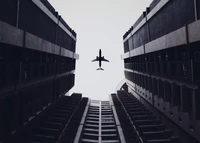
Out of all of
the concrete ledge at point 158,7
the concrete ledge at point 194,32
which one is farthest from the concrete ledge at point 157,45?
the concrete ledge at point 194,32

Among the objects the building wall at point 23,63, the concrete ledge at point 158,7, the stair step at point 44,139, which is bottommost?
the stair step at point 44,139

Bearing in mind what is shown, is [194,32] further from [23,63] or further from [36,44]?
[23,63]

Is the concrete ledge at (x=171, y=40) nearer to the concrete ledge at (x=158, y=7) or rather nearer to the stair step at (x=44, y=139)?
the concrete ledge at (x=158, y=7)

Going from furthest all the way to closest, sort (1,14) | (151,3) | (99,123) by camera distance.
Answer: (99,123), (151,3), (1,14)

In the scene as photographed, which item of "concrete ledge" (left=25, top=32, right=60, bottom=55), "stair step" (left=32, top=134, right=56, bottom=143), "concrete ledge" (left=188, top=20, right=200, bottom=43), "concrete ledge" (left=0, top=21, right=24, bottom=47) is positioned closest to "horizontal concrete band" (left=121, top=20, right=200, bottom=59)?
"concrete ledge" (left=188, top=20, right=200, bottom=43)

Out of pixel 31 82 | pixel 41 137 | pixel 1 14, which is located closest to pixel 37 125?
pixel 41 137

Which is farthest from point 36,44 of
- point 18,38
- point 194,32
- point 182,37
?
point 194,32

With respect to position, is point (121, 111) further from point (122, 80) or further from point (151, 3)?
point (122, 80)
